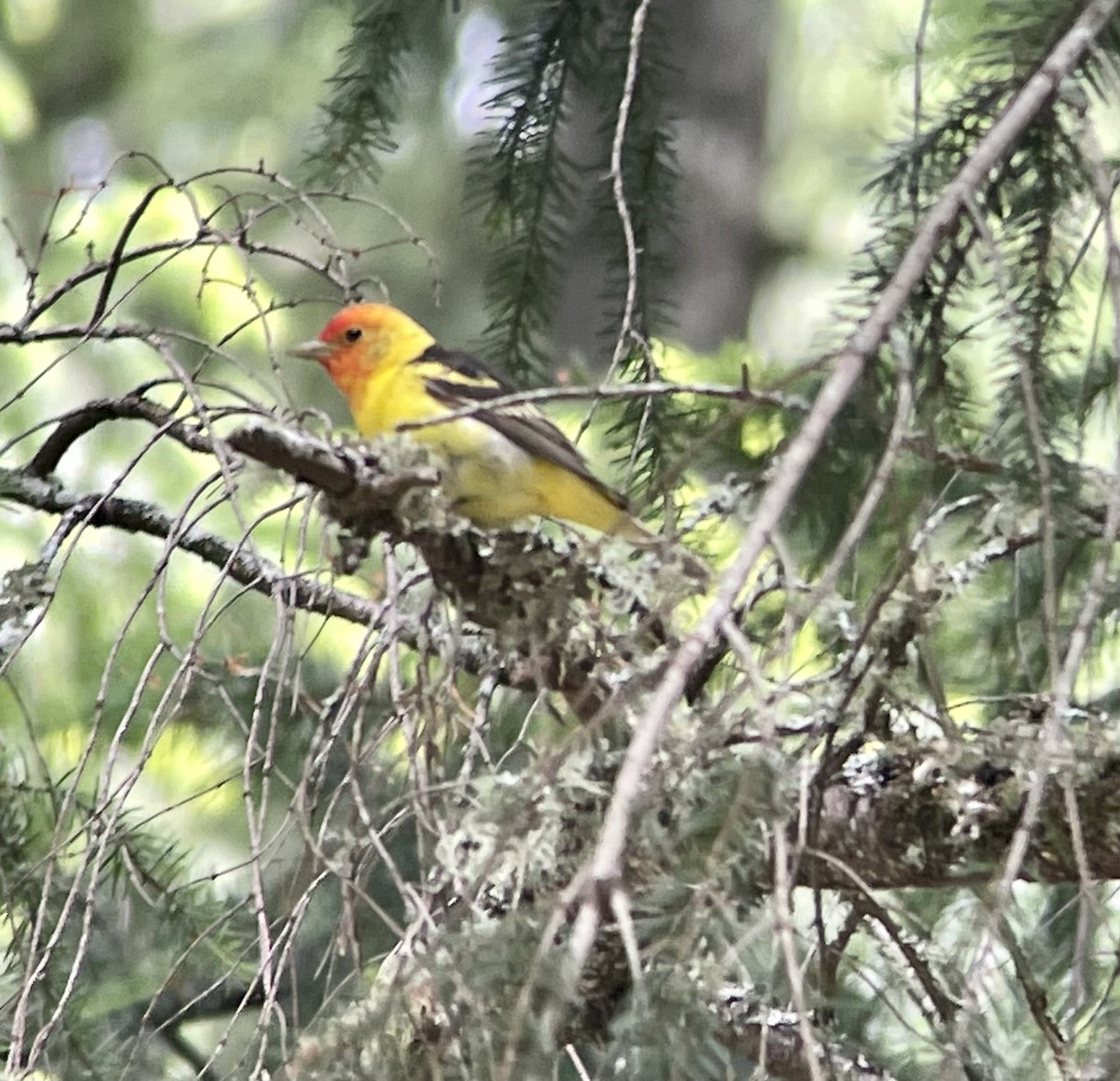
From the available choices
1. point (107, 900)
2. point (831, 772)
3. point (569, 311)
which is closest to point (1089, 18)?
point (831, 772)

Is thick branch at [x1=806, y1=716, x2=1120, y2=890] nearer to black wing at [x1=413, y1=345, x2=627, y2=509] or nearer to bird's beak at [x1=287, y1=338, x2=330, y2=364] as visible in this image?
black wing at [x1=413, y1=345, x2=627, y2=509]

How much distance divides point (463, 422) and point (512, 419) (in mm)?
123

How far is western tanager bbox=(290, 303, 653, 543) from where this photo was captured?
2271mm

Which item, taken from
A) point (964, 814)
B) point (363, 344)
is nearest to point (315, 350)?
point (363, 344)

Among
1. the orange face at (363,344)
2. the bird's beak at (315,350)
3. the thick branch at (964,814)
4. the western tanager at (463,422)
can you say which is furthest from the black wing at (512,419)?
the thick branch at (964,814)

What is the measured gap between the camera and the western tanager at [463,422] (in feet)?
7.45

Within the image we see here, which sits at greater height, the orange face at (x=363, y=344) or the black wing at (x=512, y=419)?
the orange face at (x=363, y=344)

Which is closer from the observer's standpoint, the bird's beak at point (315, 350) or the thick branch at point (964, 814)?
the thick branch at point (964, 814)

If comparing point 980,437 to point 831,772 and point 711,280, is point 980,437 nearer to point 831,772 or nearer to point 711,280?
point 831,772

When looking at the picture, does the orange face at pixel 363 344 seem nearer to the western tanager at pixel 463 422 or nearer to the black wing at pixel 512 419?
the western tanager at pixel 463 422

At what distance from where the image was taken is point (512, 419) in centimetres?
239

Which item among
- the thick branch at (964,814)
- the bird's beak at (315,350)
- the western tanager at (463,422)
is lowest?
the thick branch at (964,814)

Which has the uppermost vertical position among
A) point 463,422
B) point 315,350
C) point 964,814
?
point 315,350

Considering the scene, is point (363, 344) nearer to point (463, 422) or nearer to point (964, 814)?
point (463, 422)
